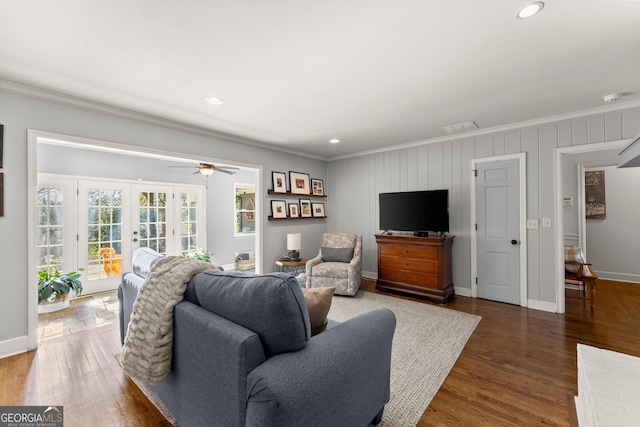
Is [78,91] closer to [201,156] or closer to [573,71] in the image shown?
[201,156]

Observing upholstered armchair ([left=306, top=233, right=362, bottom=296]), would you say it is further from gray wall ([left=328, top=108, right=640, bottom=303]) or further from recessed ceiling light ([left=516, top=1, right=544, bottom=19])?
recessed ceiling light ([left=516, top=1, right=544, bottom=19])

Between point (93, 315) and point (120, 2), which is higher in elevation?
point (120, 2)

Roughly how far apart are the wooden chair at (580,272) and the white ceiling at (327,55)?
6.51ft

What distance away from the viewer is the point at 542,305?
3457 mm

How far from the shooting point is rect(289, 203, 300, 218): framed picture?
16.4 feet

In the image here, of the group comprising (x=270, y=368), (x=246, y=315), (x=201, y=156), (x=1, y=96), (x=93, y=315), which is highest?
(x=1, y=96)

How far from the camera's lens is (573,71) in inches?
89.3

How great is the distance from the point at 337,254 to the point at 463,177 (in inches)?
90.7

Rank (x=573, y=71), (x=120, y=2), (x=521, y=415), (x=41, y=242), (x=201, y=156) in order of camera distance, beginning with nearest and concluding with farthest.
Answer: (x=120, y=2) < (x=521, y=415) < (x=573, y=71) < (x=201, y=156) < (x=41, y=242)

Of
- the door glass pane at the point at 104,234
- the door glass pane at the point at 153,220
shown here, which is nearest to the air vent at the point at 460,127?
the door glass pane at the point at 153,220

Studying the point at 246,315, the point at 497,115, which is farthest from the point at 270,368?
the point at 497,115

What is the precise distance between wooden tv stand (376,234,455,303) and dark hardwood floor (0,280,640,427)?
540 millimetres

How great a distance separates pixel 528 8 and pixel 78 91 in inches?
143

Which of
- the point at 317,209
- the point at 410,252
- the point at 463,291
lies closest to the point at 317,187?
the point at 317,209
